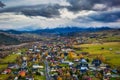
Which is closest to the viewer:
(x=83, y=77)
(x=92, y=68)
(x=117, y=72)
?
(x=83, y=77)

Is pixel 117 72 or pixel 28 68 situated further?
pixel 28 68

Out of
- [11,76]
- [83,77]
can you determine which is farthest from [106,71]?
[11,76]

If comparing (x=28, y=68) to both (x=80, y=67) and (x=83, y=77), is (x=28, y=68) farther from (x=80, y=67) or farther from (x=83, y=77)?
(x=83, y=77)

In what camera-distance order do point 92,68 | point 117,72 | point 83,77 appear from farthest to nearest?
point 92,68 < point 117,72 < point 83,77

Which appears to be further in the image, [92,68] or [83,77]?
[92,68]

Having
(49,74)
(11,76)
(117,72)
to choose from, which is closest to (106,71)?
(117,72)

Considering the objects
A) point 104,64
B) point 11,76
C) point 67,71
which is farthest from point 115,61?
point 11,76

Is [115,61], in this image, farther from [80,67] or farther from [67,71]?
[67,71]

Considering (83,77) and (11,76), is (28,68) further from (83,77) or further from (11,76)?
(83,77)
